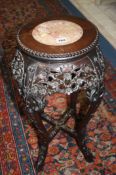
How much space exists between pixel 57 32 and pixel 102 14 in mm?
2340

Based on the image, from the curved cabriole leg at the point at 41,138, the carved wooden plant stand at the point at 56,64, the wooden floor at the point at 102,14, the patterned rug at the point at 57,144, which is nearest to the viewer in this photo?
the carved wooden plant stand at the point at 56,64

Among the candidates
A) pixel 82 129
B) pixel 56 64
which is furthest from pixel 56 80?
pixel 82 129

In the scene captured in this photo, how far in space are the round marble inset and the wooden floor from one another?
5.25 feet

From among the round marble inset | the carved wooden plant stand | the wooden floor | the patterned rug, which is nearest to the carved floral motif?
the carved wooden plant stand

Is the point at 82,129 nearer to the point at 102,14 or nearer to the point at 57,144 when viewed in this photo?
the point at 57,144

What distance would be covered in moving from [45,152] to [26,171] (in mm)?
186

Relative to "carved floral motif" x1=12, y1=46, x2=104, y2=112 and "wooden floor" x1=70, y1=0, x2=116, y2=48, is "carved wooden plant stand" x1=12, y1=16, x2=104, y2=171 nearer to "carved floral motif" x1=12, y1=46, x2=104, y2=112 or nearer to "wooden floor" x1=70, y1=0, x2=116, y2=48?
"carved floral motif" x1=12, y1=46, x2=104, y2=112

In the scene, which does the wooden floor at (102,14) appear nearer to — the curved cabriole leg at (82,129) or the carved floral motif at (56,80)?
the curved cabriole leg at (82,129)

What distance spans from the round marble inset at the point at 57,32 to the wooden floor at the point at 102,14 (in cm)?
160

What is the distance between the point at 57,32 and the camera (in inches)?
57.1

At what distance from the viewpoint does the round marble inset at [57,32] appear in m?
1.39

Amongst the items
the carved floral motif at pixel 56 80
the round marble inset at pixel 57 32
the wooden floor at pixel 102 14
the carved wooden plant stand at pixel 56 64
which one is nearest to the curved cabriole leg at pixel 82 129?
the carved wooden plant stand at pixel 56 64

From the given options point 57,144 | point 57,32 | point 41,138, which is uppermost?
point 57,32

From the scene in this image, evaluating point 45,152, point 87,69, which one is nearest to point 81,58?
point 87,69
